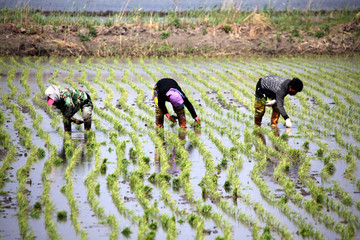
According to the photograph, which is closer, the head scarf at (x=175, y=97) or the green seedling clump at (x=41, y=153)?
the green seedling clump at (x=41, y=153)

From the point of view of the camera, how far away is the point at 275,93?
9.39 meters

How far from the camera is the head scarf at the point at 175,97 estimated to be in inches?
364

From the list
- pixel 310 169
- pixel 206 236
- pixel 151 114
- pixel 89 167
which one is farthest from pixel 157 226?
pixel 151 114

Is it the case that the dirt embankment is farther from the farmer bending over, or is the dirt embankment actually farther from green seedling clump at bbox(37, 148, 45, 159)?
green seedling clump at bbox(37, 148, 45, 159)

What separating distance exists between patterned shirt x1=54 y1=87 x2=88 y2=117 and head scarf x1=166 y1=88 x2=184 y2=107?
141 centimetres

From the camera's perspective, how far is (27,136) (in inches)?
349

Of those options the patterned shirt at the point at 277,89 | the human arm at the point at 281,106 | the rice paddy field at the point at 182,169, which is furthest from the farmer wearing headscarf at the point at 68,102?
the human arm at the point at 281,106

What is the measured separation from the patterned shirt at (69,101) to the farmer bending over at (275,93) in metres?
3.02

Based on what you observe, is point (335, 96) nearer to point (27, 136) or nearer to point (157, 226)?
point (27, 136)

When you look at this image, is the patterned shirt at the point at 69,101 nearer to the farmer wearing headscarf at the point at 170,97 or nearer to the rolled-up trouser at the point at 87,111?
the rolled-up trouser at the point at 87,111

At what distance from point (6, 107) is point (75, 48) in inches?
391

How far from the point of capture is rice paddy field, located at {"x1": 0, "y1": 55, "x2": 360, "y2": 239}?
546 centimetres

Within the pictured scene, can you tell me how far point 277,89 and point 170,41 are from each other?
42.2 ft

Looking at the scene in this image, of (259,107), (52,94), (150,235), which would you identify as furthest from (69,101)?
(150,235)
